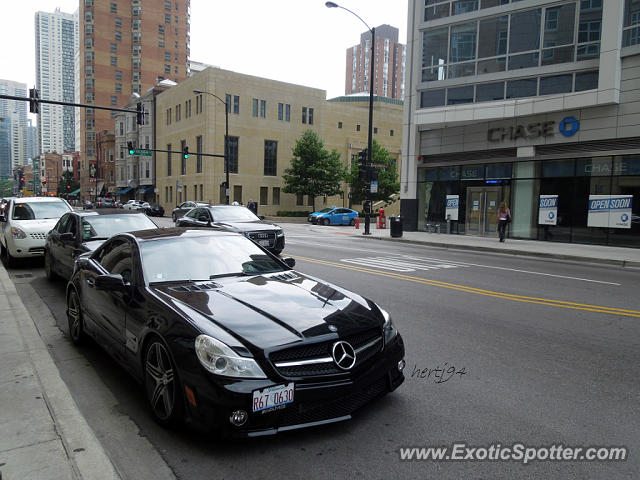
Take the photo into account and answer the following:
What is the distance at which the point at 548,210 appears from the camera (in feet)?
70.8

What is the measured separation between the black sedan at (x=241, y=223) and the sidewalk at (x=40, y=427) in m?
7.85

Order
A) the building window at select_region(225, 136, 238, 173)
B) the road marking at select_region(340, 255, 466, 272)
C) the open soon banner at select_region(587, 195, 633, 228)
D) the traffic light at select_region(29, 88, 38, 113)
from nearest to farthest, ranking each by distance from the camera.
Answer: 1. the road marking at select_region(340, 255, 466, 272)
2. the open soon banner at select_region(587, 195, 633, 228)
3. the traffic light at select_region(29, 88, 38, 113)
4. the building window at select_region(225, 136, 238, 173)

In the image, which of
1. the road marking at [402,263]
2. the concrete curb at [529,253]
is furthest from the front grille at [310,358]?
the concrete curb at [529,253]

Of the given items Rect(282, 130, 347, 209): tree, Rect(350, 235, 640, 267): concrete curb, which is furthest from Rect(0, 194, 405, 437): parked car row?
Rect(282, 130, 347, 209): tree

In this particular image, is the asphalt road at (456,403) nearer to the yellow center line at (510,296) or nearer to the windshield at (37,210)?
the yellow center line at (510,296)

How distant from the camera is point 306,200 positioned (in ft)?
193

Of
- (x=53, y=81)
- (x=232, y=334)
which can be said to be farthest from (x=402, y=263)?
(x=53, y=81)

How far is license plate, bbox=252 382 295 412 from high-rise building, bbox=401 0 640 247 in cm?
2005

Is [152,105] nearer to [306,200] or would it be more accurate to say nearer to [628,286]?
[306,200]

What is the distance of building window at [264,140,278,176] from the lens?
188 ft

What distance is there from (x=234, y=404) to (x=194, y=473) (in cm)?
49

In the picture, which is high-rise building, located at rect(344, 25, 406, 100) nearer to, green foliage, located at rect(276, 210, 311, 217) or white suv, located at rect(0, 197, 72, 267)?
green foliage, located at rect(276, 210, 311, 217)

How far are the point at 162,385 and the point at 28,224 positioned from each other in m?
10.3

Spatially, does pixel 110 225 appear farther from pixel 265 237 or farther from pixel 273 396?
pixel 273 396
